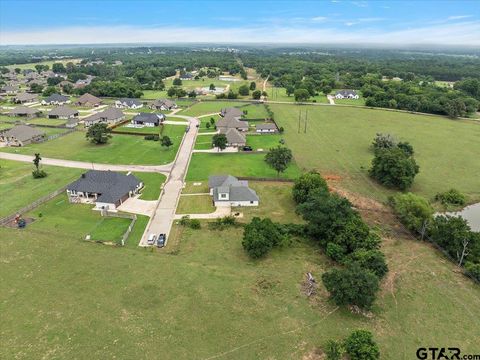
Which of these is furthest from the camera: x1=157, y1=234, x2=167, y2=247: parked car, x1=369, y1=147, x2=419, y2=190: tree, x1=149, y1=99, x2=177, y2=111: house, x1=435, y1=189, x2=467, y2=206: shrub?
x1=149, y1=99, x2=177, y2=111: house

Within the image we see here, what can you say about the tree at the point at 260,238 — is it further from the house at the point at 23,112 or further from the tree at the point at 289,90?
the tree at the point at 289,90

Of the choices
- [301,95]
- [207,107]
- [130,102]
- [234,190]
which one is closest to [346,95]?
[301,95]

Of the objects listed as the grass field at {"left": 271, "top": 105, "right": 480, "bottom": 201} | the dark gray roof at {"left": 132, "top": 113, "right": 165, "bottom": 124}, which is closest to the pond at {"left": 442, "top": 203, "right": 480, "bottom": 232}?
the grass field at {"left": 271, "top": 105, "right": 480, "bottom": 201}

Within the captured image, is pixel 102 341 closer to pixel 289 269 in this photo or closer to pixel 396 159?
pixel 289 269

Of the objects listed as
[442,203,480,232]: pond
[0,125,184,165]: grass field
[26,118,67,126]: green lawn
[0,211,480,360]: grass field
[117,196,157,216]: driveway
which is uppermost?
[26,118,67,126]: green lawn

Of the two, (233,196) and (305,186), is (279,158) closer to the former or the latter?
(305,186)

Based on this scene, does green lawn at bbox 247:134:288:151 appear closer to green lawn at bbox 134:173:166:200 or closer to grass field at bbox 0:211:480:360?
green lawn at bbox 134:173:166:200

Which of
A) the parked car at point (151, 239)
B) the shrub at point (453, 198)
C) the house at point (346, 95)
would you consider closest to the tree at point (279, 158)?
the shrub at point (453, 198)

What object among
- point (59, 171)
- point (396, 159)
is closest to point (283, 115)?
point (396, 159)

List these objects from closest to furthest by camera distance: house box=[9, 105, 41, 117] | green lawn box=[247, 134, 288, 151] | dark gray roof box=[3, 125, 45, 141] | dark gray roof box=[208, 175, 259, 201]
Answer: dark gray roof box=[208, 175, 259, 201] → dark gray roof box=[3, 125, 45, 141] → green lawn box=[247, 134, 288, 151] → house box=[9, 105, 41, 117]
